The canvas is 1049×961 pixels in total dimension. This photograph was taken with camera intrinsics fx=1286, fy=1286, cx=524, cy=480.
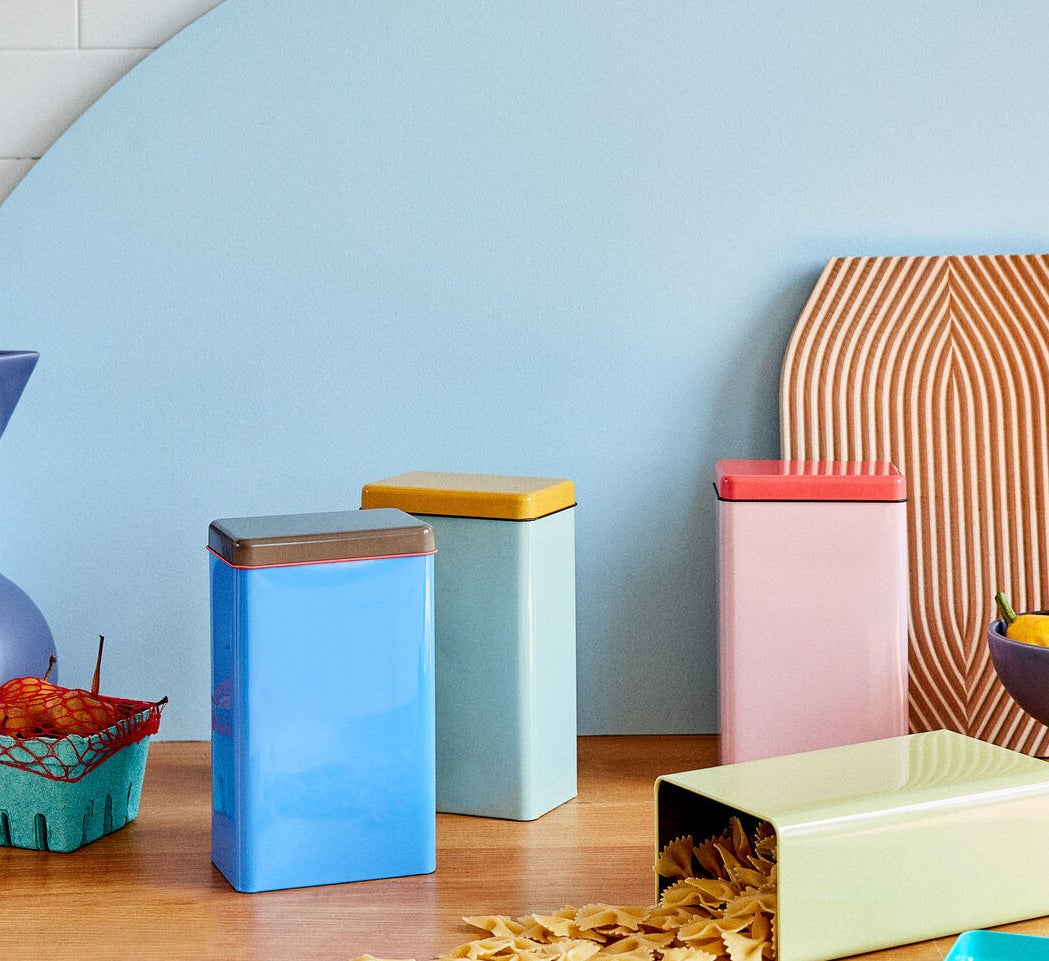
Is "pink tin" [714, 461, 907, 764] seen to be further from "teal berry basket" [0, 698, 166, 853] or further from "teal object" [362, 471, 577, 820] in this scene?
"teal berry basket" [0, 698, 166, 853]

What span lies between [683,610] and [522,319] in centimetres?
28

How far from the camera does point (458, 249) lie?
105 cm

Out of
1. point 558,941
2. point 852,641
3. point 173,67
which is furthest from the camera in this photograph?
point 173,67

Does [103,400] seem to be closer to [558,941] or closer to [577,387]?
[577,387]

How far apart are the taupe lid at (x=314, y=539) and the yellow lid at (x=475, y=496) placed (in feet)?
0.25

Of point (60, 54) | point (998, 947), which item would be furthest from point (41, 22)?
point (998, 947)

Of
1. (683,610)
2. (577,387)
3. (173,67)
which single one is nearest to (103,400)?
(173,67)

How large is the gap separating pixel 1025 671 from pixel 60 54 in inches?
34.6

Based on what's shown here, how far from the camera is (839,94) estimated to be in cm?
105

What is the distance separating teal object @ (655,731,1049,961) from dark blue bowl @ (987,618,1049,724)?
0.06 metres

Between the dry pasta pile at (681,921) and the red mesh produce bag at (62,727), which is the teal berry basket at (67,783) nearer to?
the red mesh produce bag at (62,727)

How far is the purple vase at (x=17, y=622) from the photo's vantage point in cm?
88

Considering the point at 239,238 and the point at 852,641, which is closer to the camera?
the point at 852,641

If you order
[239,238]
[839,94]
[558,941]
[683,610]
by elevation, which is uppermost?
[839,94]
